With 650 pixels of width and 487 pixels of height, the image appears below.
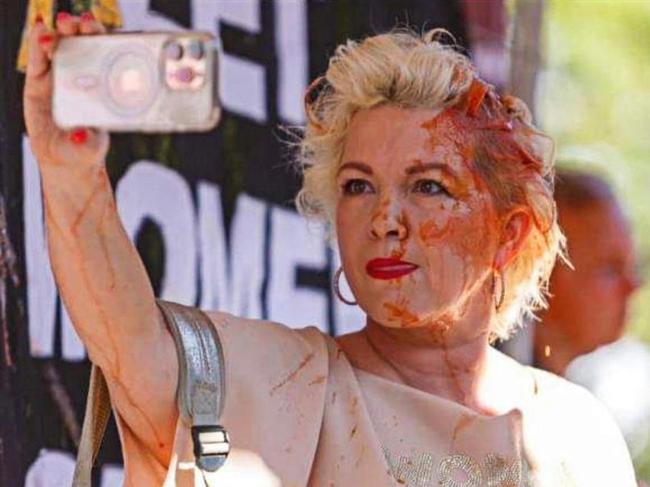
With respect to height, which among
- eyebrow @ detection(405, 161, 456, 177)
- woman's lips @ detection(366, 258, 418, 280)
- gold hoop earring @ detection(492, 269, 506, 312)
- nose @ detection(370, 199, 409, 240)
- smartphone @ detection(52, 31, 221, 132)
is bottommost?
gold hoop earring @ detection(492, 269, 506, 312)

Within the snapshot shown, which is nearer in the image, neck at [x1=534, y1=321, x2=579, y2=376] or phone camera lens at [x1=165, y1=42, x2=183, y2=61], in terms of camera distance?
phone camera lens at [x1=165, y1=42, x2=183, y2=61]

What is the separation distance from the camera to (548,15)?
442cm

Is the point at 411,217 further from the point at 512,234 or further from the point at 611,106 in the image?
the point at 611,106

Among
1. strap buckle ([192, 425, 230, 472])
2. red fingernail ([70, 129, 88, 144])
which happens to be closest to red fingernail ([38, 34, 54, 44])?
red fingernail ([70, 129, 88, 144])

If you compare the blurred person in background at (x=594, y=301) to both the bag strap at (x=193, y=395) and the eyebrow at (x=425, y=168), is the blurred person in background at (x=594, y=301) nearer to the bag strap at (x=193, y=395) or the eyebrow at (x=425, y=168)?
the eyebrow at (x=425, y=168)

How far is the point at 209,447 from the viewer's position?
2707 millimetres

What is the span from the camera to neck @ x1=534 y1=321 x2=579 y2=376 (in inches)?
175

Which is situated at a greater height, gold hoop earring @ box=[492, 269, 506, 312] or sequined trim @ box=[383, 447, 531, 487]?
gold hoop earring @ box=[492, 269, 506, 312]

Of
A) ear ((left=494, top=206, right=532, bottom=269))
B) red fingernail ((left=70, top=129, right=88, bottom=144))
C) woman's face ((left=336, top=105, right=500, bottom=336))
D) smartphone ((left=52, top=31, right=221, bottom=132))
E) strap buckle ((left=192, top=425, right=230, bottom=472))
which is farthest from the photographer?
ear ((left=494, top=206, right=532, bottom=269))

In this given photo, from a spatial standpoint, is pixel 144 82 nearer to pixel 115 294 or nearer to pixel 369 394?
pixel 115 294

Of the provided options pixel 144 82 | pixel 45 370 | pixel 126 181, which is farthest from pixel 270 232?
pixel 144 82

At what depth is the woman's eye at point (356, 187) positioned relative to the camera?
3.10 meters

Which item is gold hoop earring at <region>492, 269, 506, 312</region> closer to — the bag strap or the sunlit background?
the bag strap

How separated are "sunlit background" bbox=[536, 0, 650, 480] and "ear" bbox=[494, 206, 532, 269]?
45.7 inches
